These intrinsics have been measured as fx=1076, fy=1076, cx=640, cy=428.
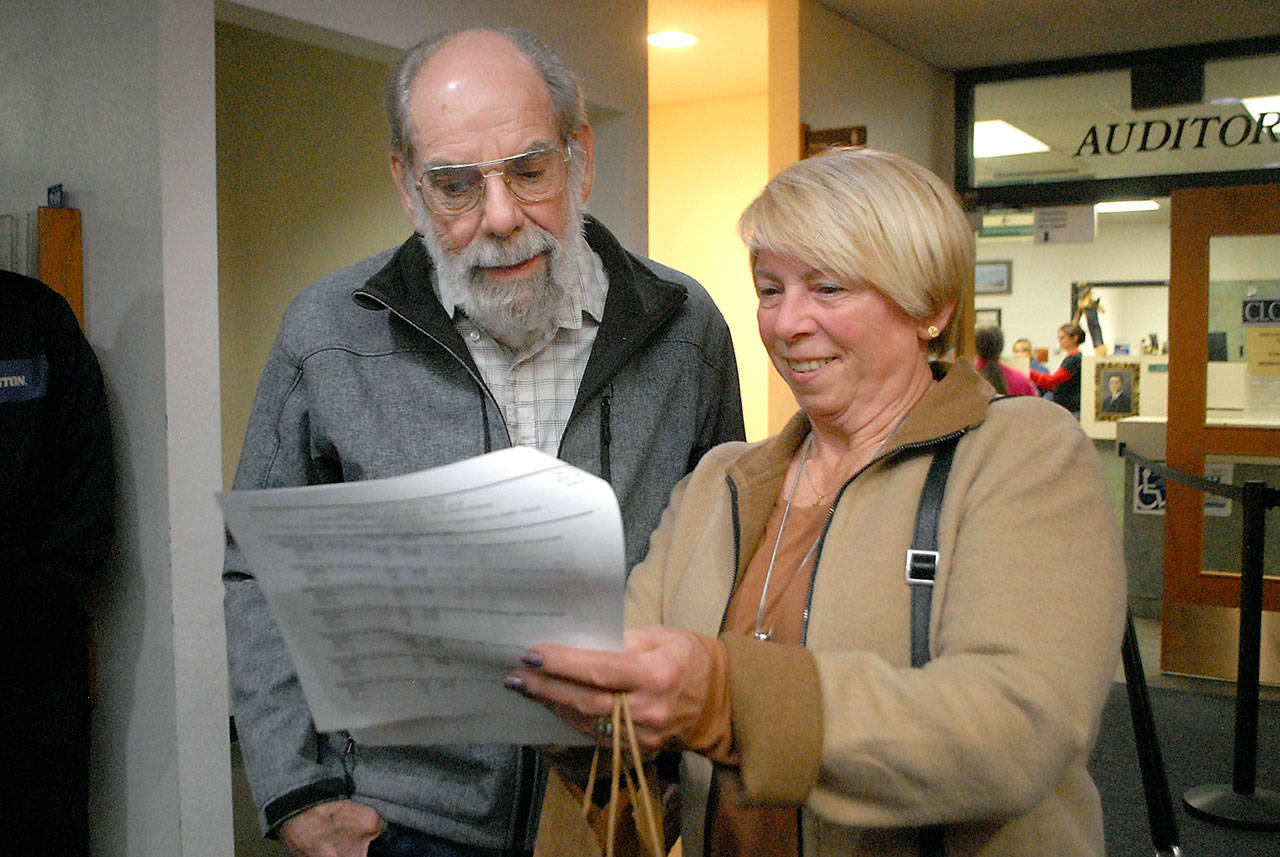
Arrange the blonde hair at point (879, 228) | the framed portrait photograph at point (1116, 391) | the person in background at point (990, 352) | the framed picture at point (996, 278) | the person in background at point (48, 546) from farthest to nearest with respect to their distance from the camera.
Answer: the framed picture at point (996, 278) < the framed portrait photograph at point (1116, 391) < the person in background at point (990, 352) < the person in background at point (48, 546) < the blonde hair at point (879, 228)

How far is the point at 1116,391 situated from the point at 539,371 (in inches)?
341

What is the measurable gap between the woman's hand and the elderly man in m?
0.48

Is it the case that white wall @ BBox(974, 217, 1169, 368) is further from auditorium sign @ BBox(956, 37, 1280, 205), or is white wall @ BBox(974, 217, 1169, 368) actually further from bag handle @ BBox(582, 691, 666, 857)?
bag handle @ BBox(582, 691, 666, 857)

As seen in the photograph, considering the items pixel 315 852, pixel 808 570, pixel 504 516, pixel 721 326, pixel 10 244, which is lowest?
pixel 315 852

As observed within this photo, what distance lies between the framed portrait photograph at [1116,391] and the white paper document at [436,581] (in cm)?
902

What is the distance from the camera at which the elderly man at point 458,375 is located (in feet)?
4.43

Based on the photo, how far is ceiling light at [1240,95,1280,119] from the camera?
5.57 meters

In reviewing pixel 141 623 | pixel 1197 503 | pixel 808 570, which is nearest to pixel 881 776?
pixel 808 570

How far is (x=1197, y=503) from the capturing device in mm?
5145

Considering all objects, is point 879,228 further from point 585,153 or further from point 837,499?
point 585,153

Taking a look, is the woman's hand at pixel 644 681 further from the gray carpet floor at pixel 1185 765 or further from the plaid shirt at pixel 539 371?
the gray carpet floor at pixel 1185 765

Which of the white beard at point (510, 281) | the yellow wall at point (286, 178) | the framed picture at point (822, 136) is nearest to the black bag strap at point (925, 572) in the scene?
the white beard at point (510, 281)

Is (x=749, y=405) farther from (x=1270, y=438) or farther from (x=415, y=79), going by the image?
(x=415, y=79)

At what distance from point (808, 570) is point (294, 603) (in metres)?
0.55
